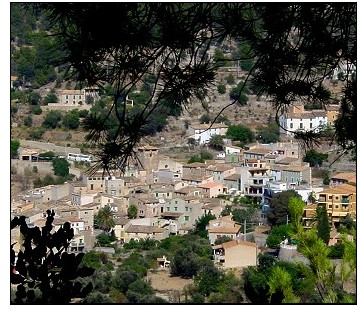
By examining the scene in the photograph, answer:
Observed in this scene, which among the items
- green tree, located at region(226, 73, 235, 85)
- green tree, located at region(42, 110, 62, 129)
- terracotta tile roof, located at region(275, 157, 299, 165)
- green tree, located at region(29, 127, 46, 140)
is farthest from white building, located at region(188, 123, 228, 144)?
green tree, located at region(29, 127, 46, 140)

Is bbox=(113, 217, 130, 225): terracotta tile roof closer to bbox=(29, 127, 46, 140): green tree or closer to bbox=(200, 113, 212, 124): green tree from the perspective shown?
bbox=(200, 113, 212, 124): green tree

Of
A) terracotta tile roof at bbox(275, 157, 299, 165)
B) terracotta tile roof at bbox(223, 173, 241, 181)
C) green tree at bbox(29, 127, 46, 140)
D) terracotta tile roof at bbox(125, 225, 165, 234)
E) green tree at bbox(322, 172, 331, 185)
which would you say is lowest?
terracotta tile roof at bbox(125, 225, 165, 234)

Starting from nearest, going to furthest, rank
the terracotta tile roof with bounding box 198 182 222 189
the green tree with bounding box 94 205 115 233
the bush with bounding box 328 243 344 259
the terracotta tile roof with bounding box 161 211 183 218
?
the bush with bounding box 328 243 344 259, the green tree with bounding box 94 205 115 233, the terracotta tile roof with bounding box 161 211 183 218, the terracotta tile roof with bounding box 198 182 222 189

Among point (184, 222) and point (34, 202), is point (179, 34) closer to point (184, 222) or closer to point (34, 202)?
point (34, 202)

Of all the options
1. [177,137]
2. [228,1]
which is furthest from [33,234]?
[177,137]

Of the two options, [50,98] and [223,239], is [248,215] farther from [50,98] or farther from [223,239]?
[50,98]

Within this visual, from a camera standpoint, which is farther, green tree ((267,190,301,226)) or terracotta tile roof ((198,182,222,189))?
terracotta tile roof ((198,182,222,189))
